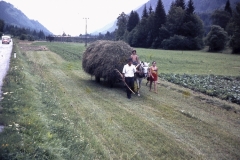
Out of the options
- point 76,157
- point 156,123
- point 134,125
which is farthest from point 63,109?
point 76,157

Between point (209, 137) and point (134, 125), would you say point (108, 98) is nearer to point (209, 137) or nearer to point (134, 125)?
point (134, 125)

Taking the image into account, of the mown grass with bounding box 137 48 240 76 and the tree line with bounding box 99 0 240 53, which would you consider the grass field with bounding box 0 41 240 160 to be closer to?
the mown grass with bounding box 137 48 240 76

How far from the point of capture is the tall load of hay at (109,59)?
51.2 feet

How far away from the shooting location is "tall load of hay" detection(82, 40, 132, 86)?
1559 cm

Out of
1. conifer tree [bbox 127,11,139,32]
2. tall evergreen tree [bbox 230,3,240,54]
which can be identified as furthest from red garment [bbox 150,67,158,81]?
conifer tree [bbox 127,11,139,32]

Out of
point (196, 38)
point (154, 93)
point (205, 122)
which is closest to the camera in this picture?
point (205, 122)

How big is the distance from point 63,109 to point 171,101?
5.51 m

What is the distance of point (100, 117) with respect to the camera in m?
10.1

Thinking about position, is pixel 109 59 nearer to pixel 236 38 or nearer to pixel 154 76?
pixel 154 76

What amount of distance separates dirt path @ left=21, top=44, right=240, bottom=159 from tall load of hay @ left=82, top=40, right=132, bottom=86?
3.32 ft

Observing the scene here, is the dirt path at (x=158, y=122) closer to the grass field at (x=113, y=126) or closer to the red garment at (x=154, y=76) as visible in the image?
the grass field at (x=113, y=126)

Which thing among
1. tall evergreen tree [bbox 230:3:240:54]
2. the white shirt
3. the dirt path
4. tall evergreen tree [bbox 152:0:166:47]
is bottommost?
the dirt path

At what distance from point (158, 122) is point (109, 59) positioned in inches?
265

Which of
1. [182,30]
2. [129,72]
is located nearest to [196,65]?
[129,72]
